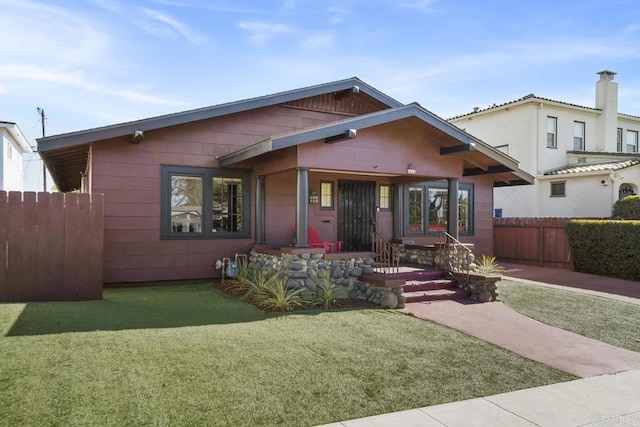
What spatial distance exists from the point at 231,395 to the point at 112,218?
717cm

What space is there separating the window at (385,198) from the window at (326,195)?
5.52ft

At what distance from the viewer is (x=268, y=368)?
4812mm

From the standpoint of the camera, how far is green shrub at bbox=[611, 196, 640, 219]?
16.5 m

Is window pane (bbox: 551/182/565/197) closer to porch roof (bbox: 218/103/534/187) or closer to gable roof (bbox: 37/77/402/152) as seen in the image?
porch roof (bbox: 218/103/534/187)

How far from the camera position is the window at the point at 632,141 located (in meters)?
24.2

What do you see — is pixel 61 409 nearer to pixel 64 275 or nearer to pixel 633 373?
pixel 64 275

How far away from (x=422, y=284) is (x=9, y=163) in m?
21.0

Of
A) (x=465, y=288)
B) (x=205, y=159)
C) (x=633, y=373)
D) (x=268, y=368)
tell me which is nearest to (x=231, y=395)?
(x=268, y=368)

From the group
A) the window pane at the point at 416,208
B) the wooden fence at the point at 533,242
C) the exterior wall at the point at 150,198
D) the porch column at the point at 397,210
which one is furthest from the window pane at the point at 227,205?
the wooden fence at the point at 533,242

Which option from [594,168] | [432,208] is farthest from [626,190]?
[432,208]

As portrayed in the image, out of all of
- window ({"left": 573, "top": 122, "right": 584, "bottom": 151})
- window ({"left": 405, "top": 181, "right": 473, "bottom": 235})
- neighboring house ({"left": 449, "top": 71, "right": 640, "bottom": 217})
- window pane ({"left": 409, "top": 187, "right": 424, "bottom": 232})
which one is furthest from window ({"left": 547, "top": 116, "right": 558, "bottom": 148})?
window pane ({"left": 409, "top": 187, "right": 424, "bottom": 232})

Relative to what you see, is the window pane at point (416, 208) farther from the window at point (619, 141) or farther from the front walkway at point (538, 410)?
the window at point (619, 141)

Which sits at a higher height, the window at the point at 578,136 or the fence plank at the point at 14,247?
the window at the point at 578,136

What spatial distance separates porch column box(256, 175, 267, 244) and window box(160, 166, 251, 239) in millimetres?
301
